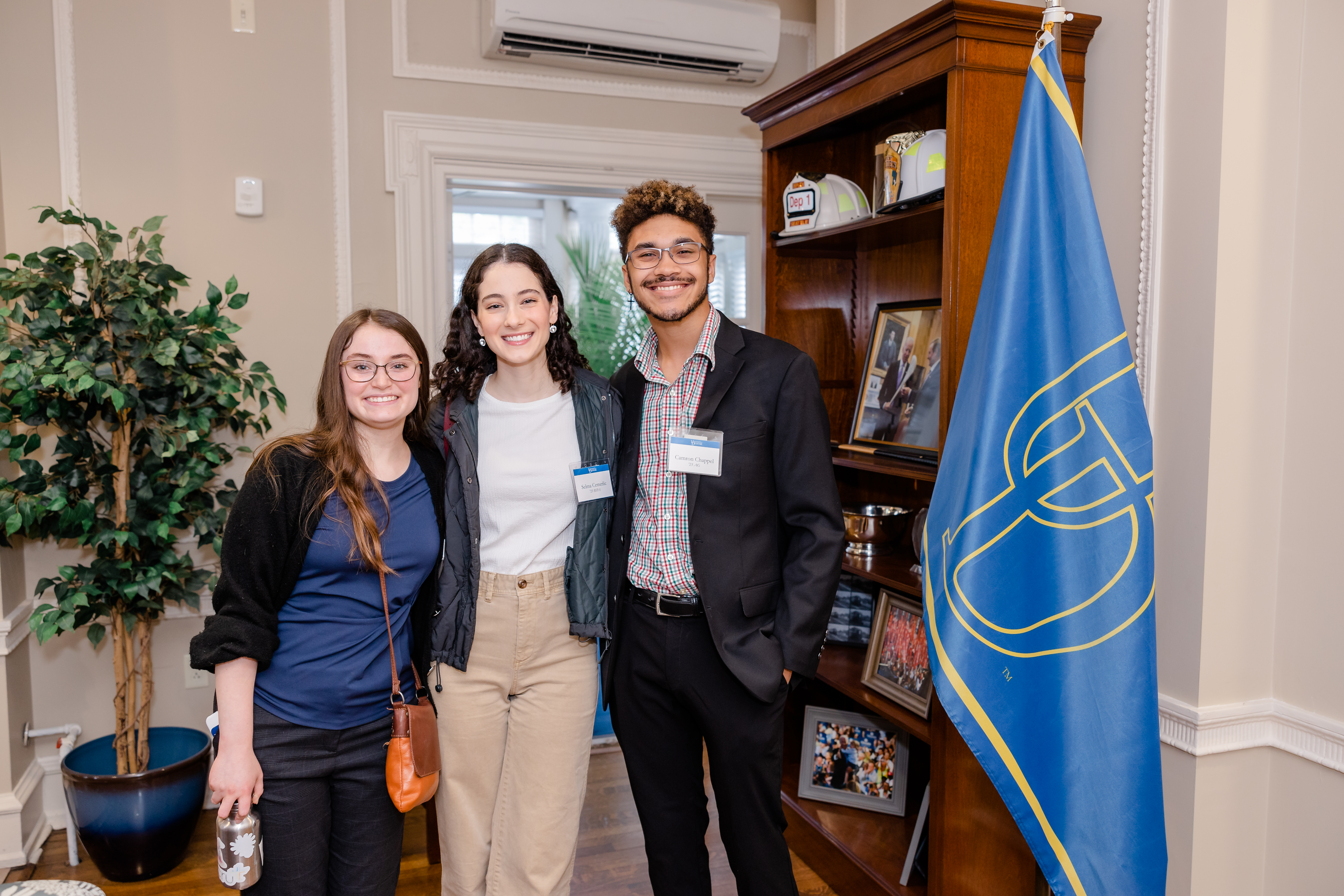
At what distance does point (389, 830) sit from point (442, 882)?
296 millimetres

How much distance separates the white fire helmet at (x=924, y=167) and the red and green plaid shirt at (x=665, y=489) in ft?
2.09

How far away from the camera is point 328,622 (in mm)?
1564

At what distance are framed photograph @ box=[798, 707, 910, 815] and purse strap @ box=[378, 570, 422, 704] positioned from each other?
1485 millimetres

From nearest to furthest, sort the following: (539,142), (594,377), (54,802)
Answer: (594,377)
(54,802)
(539,142)

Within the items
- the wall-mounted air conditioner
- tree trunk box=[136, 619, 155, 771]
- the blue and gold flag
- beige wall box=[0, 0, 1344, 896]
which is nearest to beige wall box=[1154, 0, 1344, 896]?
beige wall box=[0, 0, 1344, 896]

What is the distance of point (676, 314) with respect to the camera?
1.83 m

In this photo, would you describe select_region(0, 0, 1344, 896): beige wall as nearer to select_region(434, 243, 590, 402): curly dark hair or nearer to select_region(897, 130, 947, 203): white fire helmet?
select_region(897, 130, 947, 203): white fire helmet

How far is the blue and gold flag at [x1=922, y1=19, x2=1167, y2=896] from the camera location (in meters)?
1.59

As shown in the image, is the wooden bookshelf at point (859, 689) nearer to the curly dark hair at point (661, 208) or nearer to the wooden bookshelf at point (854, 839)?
the wooden bookshelf at point (854, 839)

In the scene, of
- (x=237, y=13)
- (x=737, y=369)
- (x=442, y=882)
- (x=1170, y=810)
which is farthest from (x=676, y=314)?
(x=237, y=13)

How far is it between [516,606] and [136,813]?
1.69m

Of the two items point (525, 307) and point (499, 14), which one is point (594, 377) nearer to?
point (525, 307)

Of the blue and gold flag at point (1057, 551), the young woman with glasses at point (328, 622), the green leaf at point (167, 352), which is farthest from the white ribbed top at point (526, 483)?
the green leaf at point (167, 352)

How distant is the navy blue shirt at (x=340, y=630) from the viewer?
153cm
